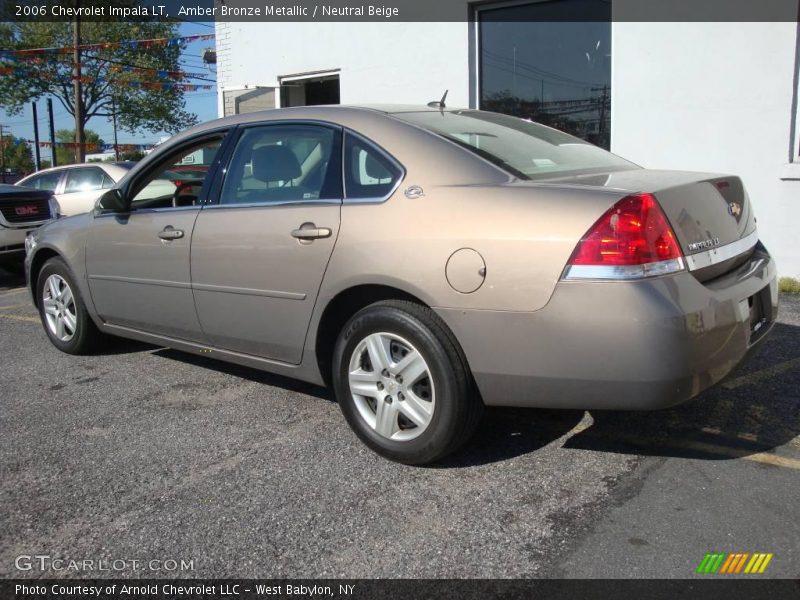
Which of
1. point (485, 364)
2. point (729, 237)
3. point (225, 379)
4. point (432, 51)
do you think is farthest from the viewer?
point (432, 51)

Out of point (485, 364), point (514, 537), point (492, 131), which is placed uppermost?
point (492, 131)

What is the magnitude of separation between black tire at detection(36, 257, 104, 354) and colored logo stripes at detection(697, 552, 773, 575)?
168 inches

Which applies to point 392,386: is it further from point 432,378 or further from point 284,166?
point 284,166

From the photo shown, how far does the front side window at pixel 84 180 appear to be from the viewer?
11.9m

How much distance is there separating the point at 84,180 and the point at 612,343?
1140 centimetres

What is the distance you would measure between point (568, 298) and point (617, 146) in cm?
592

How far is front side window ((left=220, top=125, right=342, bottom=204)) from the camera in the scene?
12.0ft

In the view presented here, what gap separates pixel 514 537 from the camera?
2721 millimetres

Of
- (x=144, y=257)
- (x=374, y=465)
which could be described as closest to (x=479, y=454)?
(x=374, y=465)

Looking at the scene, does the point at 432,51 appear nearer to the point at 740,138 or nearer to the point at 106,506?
the point at 740,138

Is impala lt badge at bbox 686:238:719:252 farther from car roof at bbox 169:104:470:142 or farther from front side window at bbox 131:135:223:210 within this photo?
front side window at bbox 131:135:223:210

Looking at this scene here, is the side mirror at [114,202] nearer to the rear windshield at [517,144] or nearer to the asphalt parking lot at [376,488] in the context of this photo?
the asphalt parking lot at [376,488]

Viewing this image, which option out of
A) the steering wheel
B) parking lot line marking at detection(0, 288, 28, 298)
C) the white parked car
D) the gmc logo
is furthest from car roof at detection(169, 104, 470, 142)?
the white parked car

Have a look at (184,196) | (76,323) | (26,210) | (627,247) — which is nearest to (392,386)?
(627,247)
